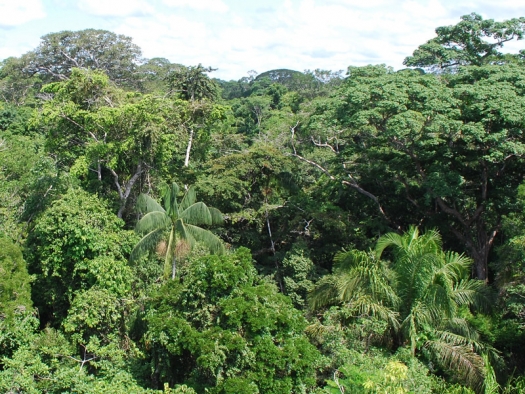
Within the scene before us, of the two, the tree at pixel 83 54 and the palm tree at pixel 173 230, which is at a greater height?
the tree at pixel 83 54

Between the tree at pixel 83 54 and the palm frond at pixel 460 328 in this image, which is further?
the tree at pixel 83 54

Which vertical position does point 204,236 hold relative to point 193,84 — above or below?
below

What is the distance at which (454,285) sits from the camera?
1290cm

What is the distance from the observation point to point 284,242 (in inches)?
744

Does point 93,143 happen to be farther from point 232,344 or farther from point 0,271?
point 232,344

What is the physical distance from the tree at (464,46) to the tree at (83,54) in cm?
2598

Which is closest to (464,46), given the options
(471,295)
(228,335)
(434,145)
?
(434,145)

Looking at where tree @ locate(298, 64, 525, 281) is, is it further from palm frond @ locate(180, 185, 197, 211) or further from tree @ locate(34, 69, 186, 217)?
tree @ locate(34, 69, 186, 217)

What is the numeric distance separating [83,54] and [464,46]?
29.0m

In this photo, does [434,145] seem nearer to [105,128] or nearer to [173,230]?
[173,230]

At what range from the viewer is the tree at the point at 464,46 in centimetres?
1644

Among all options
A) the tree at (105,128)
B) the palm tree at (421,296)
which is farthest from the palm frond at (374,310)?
the tree at (105,128)

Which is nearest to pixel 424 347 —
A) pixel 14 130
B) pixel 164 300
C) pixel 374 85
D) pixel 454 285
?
pixel 454 285

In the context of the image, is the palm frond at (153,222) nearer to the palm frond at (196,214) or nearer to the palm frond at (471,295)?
the palm frond at (196,214)
